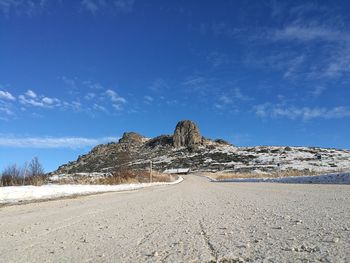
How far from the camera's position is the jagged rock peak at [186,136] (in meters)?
190

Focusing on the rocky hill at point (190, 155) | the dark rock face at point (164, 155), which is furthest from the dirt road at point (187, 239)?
the dark rock face at point (164, 155)

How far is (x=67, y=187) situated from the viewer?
72.4 feet

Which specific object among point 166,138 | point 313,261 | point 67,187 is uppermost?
point 166,138

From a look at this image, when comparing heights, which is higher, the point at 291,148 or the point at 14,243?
the point at 291,148

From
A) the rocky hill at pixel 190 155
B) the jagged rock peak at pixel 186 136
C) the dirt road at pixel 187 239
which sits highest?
the jagged rock peak at pixel 186 136

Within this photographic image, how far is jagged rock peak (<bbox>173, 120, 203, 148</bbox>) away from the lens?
190 metres

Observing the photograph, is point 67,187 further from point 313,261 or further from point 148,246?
point 313,261

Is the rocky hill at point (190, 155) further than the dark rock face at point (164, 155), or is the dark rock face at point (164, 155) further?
the dark rock face at point (164, 155)

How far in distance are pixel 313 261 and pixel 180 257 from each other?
1.41m

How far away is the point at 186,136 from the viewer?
7603 inches

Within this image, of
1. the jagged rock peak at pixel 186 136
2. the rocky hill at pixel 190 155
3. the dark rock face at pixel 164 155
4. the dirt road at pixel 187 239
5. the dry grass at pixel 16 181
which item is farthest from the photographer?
the jagged rock peak at pixel 186 136

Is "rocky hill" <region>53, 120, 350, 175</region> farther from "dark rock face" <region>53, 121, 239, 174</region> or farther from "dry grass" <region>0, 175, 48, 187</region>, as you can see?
"dry grass" <region>0, 175, 48, 187</region>

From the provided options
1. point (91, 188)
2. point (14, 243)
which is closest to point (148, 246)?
point (14, 243)

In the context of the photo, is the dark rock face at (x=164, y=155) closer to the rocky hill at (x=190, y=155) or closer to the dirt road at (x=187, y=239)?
the rocky hill at (x=190, y=155)
